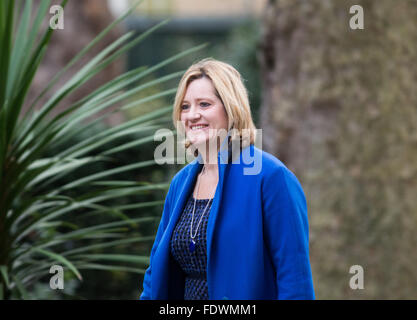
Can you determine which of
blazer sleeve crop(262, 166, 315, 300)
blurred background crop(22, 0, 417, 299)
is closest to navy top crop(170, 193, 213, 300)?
blazer sleeve crop(262, 166, 315, 300)

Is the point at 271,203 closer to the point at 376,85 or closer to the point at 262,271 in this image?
the point at 262,271

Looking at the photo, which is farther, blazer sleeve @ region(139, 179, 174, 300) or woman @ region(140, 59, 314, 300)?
blazer sleeve @ region(139, 179, 174, 300)

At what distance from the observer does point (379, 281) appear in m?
4.70

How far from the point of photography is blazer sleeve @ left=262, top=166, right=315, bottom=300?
1.52 m

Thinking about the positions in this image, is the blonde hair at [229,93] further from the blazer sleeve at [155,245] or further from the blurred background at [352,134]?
the blurred background at [352,134]

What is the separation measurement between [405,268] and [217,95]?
145 inches

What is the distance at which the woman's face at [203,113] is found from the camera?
165 centimetres

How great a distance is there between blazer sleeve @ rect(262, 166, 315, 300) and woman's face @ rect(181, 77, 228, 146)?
0.23 m

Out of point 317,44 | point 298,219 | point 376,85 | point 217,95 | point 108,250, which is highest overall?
Answer: point 317,44

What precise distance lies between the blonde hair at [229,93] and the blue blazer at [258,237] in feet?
0.30

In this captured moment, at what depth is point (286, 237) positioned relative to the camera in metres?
1.53

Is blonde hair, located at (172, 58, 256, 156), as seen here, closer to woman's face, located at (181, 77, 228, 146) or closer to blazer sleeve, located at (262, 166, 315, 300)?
woman's face, located at (181, 77, 228, 146)

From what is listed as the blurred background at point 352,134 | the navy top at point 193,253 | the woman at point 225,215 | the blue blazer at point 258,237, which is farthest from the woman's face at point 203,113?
the blurred background at point 352,134

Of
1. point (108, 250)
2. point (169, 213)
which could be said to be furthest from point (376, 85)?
point (169, 213)
